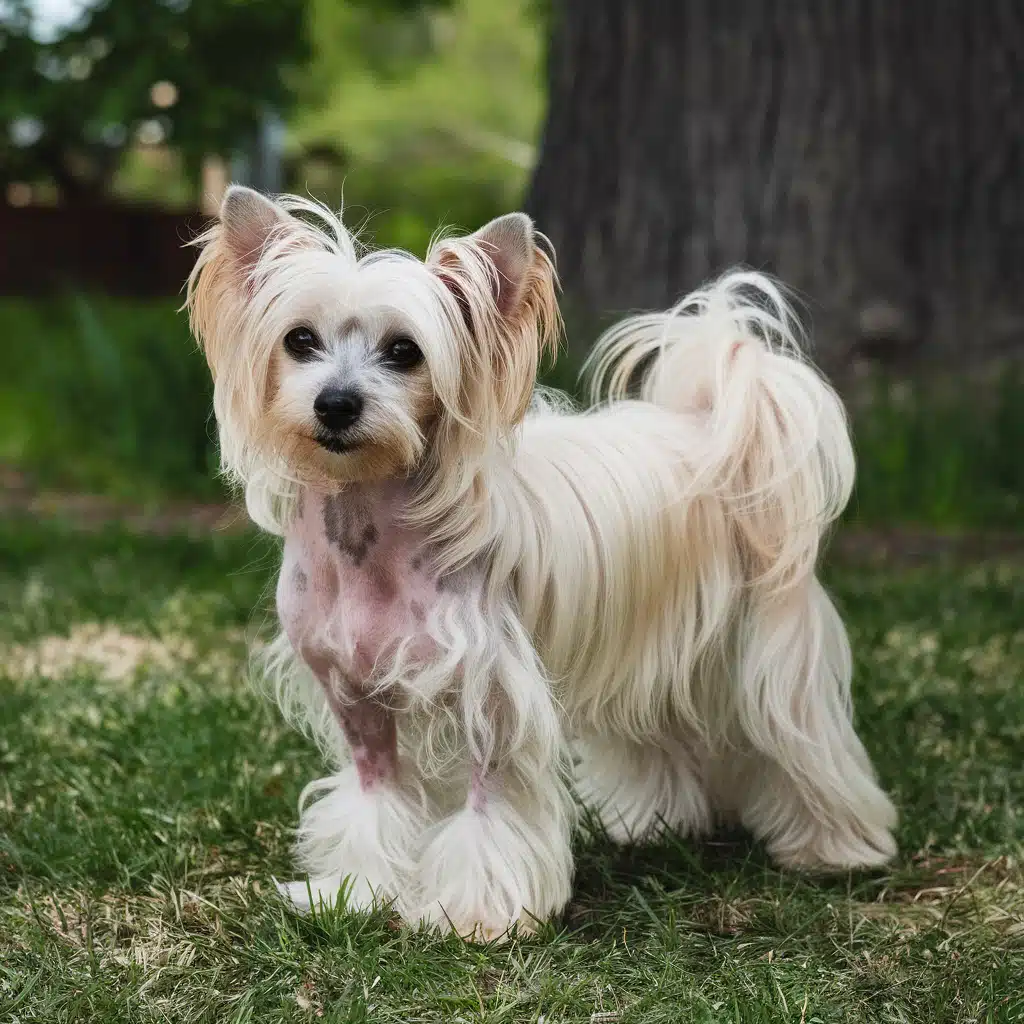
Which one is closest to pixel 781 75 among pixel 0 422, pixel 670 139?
pixel 670 139

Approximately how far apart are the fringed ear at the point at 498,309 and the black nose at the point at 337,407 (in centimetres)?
21

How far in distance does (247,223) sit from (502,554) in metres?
0.82

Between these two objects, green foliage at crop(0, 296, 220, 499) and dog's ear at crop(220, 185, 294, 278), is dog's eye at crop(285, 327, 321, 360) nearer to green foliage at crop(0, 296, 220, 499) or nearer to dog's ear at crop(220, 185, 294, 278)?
dog's ear at crop(220, 185, 294, 278)

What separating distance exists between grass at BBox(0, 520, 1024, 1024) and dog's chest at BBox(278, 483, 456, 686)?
22.9 inches

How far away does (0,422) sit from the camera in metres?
9.77

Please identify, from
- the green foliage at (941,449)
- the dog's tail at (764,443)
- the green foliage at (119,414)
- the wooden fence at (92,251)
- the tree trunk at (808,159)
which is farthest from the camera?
the wooden fence at (92,251)

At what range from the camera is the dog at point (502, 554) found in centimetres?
281

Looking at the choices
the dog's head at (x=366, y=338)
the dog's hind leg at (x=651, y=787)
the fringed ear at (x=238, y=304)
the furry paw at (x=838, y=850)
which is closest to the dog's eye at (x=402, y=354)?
the dog's head at (x=366, y=338)

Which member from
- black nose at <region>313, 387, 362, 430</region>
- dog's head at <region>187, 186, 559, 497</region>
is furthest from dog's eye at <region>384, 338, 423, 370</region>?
black nose at <region>313, 387, 362, 430</region>

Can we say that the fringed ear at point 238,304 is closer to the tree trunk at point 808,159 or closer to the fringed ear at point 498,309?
the fringed ear at point 498,309

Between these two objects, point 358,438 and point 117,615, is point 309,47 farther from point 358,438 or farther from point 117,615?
point 358,438

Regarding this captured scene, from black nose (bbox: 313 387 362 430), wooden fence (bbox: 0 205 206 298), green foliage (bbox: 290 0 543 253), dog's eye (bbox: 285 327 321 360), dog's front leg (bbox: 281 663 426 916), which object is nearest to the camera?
black nose (bbox: 313 387 362 430)

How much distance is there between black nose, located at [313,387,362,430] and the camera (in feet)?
8.89

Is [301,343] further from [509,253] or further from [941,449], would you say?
[941,449]
